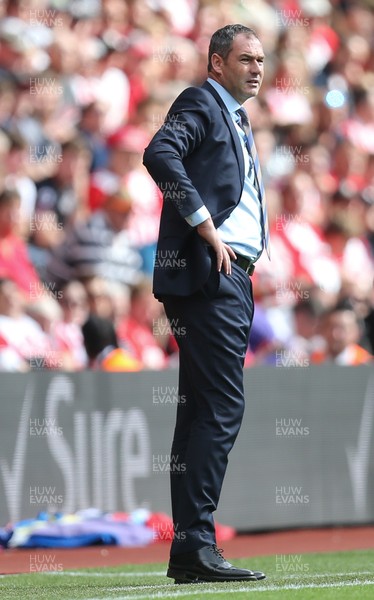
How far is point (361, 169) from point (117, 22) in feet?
10.3

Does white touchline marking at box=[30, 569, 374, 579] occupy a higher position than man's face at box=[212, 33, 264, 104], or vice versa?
man's face at box=[212, 33, 264, 104]

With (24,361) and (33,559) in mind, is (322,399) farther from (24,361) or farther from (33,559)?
(33,559)

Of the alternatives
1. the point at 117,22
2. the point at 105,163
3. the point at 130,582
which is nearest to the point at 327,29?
the point at 117,22

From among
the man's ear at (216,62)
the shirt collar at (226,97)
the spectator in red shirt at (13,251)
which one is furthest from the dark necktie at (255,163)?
the spectator in red shirt at (13,251)

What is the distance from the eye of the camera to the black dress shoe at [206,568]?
5.20m

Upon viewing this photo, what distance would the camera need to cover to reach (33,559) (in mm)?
7840

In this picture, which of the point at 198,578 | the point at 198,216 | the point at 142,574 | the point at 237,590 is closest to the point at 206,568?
the point at 198,578

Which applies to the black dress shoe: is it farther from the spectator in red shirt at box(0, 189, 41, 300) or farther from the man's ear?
the spectator in red shirt at box(0, 189, 41, 300)

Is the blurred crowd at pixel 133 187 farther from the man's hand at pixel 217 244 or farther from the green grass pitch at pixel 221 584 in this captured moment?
the man's hand at pixel 217 244

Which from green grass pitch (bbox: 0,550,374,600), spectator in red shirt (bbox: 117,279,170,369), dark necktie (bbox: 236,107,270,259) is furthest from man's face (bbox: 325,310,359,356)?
dark necktie (bbox: 236,107,270,259)

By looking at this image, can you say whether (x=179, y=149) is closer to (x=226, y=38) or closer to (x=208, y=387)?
(x=226, y=38)

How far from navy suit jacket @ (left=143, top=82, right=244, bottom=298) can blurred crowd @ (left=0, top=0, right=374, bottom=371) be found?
158 inches

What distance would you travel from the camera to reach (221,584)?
Answer: 512 cm

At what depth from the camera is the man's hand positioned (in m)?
5.13
